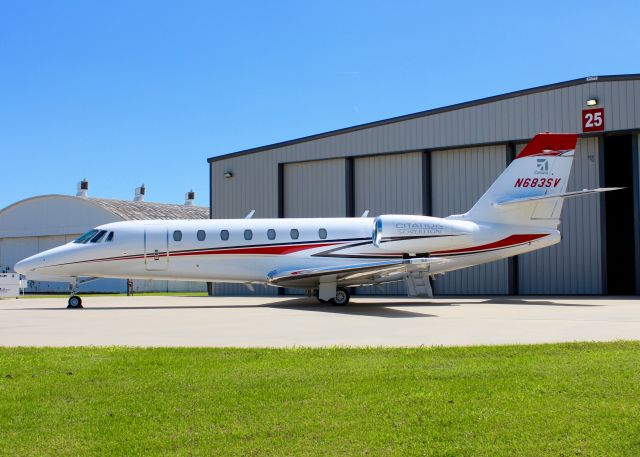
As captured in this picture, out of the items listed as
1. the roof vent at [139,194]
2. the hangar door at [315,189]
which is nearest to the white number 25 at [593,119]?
the hangar door at [315,189]

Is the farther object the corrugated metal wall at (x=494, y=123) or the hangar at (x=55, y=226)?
the hangar at (x=55, y=226)

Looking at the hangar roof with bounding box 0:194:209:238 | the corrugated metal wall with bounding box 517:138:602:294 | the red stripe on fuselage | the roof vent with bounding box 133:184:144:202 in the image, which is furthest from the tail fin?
the roof vent with bounding box 133:184:144:202

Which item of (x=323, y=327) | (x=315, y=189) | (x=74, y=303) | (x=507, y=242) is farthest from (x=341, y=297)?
(x=315, y=189)

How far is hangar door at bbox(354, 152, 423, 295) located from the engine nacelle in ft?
22.9

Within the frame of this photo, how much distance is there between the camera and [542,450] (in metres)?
4.81

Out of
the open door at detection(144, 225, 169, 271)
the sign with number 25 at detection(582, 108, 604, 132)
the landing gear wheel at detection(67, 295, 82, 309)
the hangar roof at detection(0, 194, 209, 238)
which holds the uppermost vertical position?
the sign with number 25 at detection(582, 108, 604, 132)

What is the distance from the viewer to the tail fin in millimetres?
21438

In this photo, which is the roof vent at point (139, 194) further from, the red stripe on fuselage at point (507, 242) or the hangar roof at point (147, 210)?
the red stripe on fuselage at point (507, 242)

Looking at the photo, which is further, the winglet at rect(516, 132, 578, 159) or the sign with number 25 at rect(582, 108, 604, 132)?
the sign with number 25 at rect(582, 108, 604, 132)

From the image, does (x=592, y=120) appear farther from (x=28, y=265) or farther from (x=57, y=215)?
(x=57, y=215)

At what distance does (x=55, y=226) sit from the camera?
45500 millimetres

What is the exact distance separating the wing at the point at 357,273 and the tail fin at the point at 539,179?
4.26 m

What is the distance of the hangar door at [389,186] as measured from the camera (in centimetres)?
2831

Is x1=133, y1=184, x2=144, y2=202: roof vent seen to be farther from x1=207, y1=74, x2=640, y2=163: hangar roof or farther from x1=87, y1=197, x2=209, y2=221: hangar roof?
x1=207, y1=74, x2=640, y2=163: hangar roof
